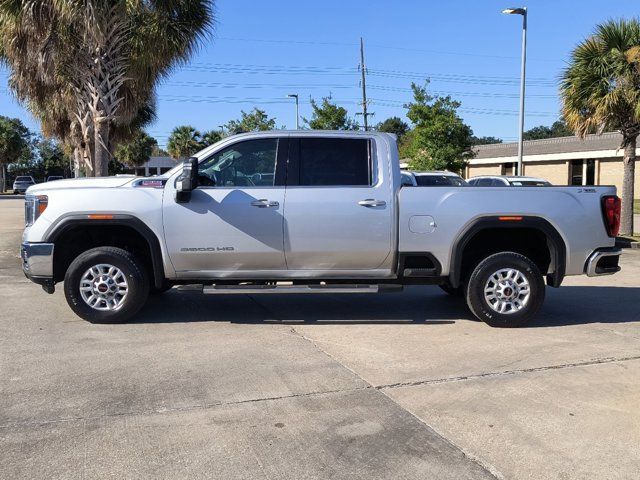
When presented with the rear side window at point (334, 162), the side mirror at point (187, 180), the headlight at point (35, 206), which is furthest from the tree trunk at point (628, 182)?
the headlight at point (35, 206)

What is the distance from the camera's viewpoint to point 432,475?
11.3 ft

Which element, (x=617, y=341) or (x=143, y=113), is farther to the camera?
(x=143, y=113)

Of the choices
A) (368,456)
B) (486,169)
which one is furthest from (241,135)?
(486,169)

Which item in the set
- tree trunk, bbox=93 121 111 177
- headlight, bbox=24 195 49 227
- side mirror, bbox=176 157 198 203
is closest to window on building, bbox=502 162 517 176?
tree trunk, bbox=93 121 111 177

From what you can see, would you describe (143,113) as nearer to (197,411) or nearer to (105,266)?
(105,266)

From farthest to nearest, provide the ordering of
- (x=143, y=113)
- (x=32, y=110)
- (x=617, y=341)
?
(x=143, y=113) < (x=32, y=110) < (x=617, y=341)

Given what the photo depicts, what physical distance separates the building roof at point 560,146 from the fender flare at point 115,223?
28552 mm

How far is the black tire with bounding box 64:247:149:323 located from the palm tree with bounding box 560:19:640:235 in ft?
44.4

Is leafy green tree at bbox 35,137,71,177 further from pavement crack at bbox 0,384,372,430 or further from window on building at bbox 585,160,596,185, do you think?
pavement crack at bbox 0,384,372,430

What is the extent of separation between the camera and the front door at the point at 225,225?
6.53 m

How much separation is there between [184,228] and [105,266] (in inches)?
40.2

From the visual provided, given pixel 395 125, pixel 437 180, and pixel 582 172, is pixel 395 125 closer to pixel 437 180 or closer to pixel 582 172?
pixel 582 172

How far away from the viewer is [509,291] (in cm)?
682

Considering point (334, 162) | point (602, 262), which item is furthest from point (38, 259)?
point (602, 262)
